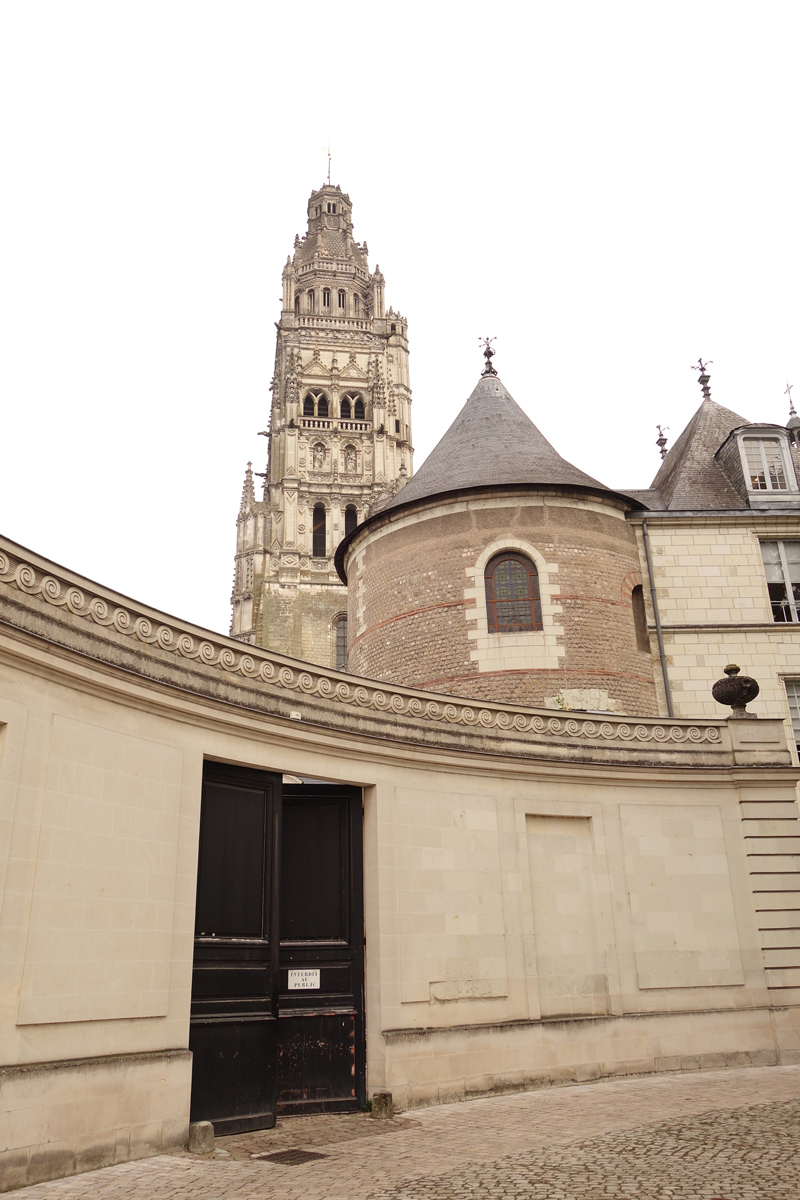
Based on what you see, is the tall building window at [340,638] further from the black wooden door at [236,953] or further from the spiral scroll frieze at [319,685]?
the black wooden door at [236,953]

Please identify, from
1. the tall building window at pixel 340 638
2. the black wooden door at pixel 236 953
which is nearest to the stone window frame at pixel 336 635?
the tall building window at pixel 340 638

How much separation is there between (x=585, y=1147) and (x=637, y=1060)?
4.20 m

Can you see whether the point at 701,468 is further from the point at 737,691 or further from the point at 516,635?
the point at 737,691

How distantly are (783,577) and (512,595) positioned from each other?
576 centimetres

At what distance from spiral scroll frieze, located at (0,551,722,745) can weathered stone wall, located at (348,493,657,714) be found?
5118 mm

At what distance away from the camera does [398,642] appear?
63.1 feet

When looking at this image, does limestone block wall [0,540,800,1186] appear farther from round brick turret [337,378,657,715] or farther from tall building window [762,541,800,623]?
tall building window [762,541,800,623]

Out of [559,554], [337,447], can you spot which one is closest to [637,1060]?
[559,554]

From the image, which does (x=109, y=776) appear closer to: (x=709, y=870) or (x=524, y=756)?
(x=524, y=756)

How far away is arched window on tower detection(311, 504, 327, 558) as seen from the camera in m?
64.4

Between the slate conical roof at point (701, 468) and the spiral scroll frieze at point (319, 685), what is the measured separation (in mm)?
9166

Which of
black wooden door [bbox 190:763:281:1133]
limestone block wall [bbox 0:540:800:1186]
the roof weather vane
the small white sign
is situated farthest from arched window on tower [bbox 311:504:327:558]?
black wooden door [bbox 190:763:281:1133]

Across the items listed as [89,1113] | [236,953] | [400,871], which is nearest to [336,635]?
[400,871]

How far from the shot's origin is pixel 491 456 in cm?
2023
